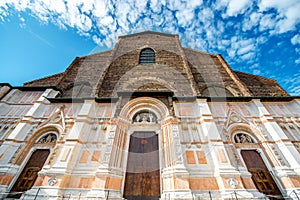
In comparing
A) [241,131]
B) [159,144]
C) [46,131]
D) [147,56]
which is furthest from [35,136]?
[241,131]

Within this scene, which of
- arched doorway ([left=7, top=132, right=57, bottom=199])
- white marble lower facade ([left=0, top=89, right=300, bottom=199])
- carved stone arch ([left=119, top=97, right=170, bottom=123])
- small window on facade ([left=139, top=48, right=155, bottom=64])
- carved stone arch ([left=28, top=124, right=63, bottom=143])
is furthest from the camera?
small window on facade ([left=139, top=48, right=155, bottom=64])

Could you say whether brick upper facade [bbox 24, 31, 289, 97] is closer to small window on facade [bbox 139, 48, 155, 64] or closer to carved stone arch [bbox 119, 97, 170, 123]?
small window on facade [bbox 139, 48, 155, 64]

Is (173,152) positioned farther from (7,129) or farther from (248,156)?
(7,129)

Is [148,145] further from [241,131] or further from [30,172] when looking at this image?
[30,172]

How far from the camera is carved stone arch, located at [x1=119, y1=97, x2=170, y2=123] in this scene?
7.51m

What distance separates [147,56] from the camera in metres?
13.3

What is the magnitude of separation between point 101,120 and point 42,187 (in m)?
3.45

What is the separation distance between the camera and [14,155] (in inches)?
242

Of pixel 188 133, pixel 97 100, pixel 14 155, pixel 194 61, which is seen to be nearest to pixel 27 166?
pixel 14 155

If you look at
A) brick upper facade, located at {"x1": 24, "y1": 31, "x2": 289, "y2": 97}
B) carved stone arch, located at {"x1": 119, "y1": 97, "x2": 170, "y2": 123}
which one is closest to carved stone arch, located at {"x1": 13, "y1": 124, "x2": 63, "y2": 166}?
brick upper facade, located at {"x1": 24, "y1": 31, "x2": 289, "y2": 97}

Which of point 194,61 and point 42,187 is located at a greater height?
point 194,61

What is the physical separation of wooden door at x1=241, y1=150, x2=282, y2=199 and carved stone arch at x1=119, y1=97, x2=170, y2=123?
175 inches

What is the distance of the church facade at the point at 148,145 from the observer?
5.27 m

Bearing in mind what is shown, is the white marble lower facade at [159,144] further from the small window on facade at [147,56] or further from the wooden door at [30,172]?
the small window on facade at [147,56]
